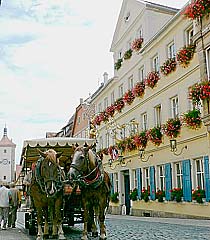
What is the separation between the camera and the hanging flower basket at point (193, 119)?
19.0 metres

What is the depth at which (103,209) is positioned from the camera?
400 inches

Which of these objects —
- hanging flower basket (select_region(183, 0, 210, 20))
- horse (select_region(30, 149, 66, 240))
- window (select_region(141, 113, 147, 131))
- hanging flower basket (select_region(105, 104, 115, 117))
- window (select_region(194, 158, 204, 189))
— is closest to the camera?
horse (select_region(30, 149, 66, 240))

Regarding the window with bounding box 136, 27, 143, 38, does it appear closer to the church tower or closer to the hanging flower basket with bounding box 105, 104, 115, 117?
the hanging flower basket with bounding box 105, 104, 115, 117

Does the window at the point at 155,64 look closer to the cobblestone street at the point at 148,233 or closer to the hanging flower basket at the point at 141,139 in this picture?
the hanging flower basket at the point at 141,139

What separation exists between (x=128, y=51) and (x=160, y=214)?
1151 centimetres

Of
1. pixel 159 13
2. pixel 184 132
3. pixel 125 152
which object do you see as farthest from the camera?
pixel 125 152

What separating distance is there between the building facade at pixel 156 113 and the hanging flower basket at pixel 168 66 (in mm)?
14

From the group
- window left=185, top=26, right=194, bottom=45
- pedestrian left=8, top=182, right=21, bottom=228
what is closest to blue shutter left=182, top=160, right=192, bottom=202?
window left=185, top=26, right=194, bottom=45

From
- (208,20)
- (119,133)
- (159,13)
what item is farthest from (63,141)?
(119,133)

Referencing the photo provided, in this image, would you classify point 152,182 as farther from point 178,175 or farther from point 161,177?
point 178,175

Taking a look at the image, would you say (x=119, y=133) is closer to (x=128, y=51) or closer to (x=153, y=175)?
(x=128, y=51)

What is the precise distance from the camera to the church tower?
129000 mm

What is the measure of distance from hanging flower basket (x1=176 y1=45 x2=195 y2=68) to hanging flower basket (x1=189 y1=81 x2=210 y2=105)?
3.42 m

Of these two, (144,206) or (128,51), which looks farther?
(128,51)
